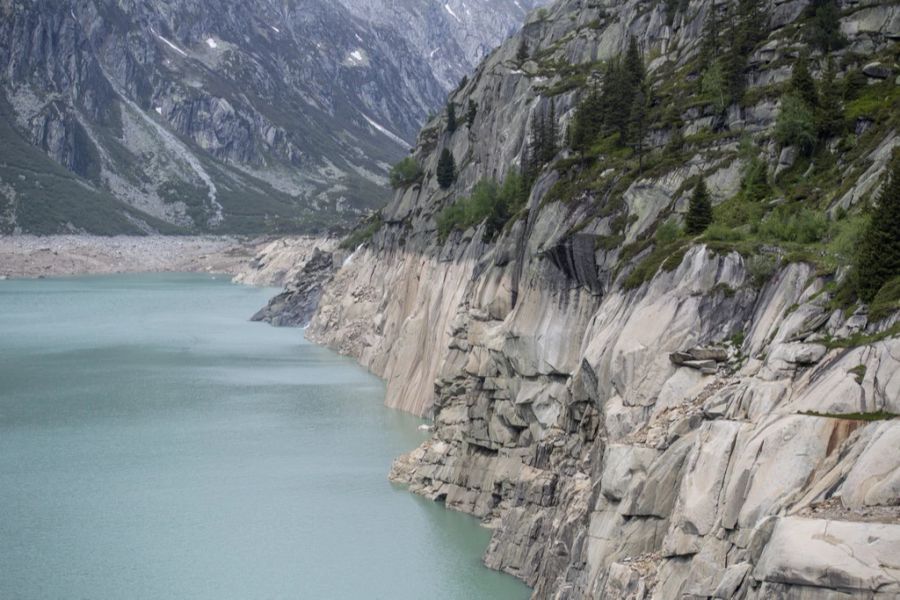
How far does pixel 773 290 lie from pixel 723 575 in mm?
10858

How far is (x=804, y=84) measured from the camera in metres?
45.2

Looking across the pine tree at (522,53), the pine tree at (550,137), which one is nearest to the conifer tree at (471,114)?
the pine tree at (522,53)

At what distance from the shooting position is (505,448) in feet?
149

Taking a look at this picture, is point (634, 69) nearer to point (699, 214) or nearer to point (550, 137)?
point (550, 137)

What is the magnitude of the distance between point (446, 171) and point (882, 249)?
182 feet

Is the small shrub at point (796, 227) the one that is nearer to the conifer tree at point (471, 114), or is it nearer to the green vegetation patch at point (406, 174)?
the conifer tree at point (471, 114)

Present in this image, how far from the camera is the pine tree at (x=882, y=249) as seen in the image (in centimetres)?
2611

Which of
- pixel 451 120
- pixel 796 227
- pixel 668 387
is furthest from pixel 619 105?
pixel 451 120

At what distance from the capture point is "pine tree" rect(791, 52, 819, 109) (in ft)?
145

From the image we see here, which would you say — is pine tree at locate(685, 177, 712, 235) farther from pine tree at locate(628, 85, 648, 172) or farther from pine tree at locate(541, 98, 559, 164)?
pine tree at locate(541, 98, 559, 164)

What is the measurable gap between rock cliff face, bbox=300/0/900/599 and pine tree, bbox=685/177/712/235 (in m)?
1.95

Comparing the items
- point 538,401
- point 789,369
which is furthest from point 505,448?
point 789,369

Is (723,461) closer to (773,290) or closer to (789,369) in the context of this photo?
(789,369)

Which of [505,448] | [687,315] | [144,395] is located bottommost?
[144,395]
